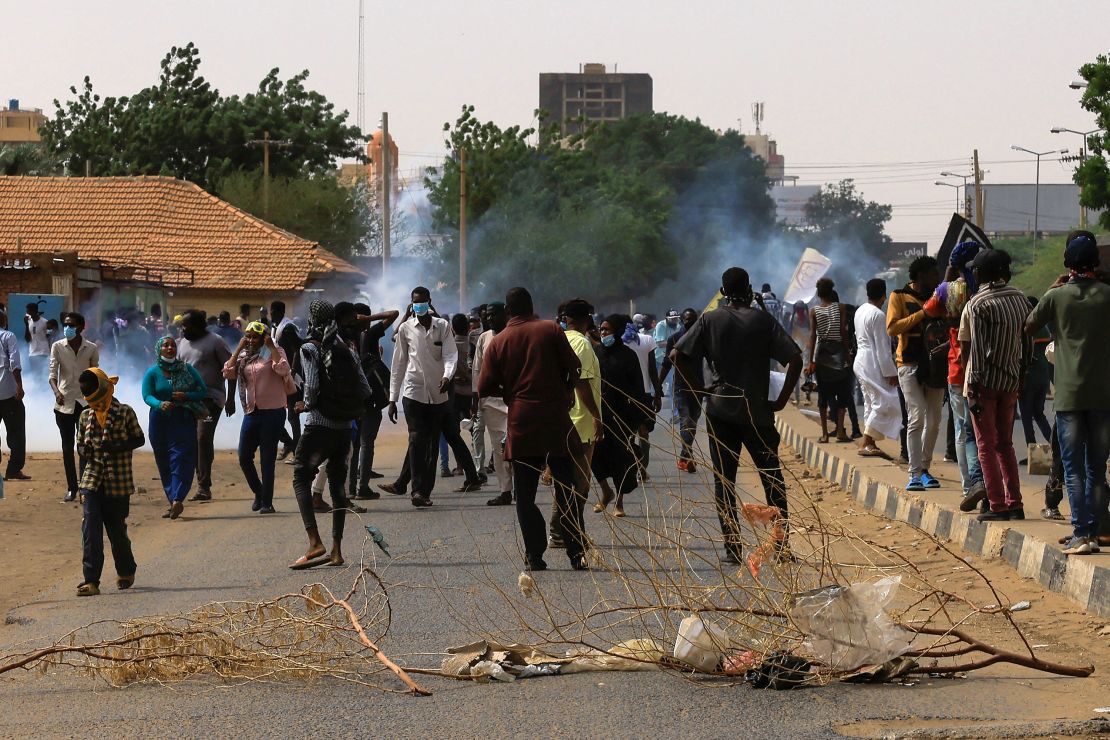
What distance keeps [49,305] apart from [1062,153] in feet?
205

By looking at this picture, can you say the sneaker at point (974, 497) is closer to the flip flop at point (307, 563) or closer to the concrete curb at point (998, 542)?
the concrete curb at point (998, 542)

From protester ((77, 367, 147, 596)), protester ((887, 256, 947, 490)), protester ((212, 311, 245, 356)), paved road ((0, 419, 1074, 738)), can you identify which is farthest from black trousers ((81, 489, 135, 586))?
protester ((212, 311, 245, 356))

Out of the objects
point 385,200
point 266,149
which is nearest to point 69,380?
point 385,200

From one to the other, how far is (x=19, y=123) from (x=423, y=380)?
5306 inches

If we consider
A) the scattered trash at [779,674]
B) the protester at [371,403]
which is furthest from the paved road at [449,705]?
the protester at [371,403]

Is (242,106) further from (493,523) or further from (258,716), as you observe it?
(258,716)

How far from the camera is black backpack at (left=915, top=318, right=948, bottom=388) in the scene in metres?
11.5

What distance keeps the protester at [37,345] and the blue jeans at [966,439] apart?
48.8 feet

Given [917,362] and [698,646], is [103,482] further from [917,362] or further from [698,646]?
[917,362]

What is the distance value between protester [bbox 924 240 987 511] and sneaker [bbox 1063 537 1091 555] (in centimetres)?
162

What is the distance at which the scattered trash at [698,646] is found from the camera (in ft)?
21.5

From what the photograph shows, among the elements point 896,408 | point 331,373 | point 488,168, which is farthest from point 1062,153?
point 331,373

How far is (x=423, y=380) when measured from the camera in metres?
13.9

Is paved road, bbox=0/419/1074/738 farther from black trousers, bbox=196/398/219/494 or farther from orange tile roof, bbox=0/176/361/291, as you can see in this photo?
orange tile roof, bbox=0/176/361/291
